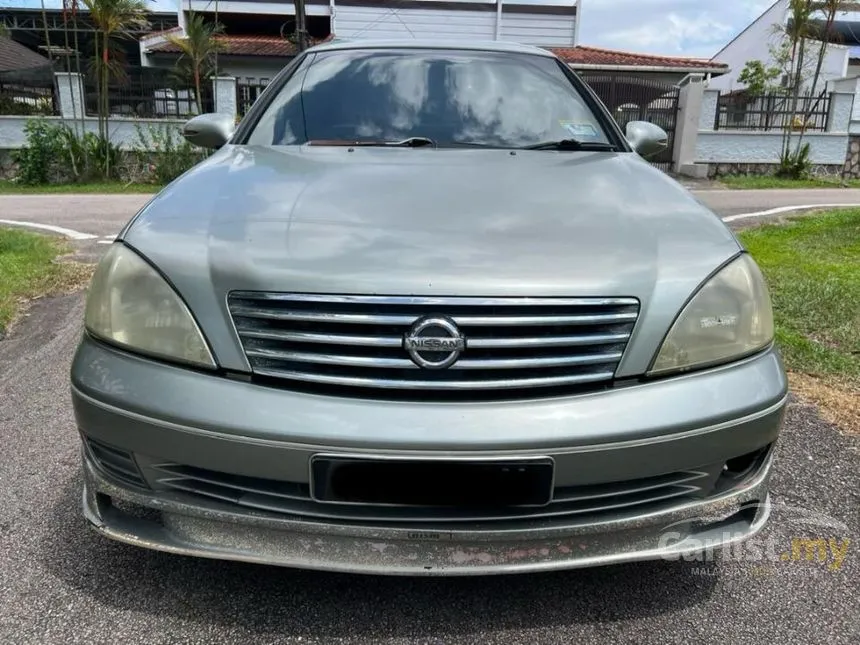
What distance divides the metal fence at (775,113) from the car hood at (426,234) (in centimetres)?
1615

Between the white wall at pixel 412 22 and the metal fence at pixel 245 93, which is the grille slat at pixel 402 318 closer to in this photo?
the metal fence at pixel 245 93

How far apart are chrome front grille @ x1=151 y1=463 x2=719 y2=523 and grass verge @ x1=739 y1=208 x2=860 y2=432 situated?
169 centimetres

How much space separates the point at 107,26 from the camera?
1323cm

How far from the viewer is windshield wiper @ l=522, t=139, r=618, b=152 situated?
2555 mm

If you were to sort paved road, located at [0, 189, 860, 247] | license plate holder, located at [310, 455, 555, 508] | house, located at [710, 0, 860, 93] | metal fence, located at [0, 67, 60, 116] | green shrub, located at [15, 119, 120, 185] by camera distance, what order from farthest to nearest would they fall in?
house, located at [710, 0, 860, 93], metal fence, located at [0, 67, 60, 116], green shrub, located at [15, 119, 120, 185], paved road, located at [0, 189, 860, 247], license plate holder, located at [310, 455, 555, 508]

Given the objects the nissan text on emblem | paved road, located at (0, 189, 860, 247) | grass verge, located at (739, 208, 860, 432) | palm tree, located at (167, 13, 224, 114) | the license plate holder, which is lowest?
paved road, located at (0, 189, 860, 247)

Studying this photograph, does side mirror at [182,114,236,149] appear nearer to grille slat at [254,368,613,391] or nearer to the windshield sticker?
the windshield sticker

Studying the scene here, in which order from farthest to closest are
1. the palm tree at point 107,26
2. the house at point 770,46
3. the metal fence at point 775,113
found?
the house at point 770,46
the metal fence at point 775,113
the palm tree at point 107,26

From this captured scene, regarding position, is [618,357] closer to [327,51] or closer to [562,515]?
[562,515]

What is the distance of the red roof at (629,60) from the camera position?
19.9m

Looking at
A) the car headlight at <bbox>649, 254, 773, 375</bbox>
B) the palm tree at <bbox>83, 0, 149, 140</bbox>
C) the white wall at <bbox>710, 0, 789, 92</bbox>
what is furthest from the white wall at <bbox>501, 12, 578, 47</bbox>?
the car headlight at <bbox>649, 254, 773, 375</bbox>

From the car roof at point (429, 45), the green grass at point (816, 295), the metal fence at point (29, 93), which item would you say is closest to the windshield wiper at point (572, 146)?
the car roof at point (429, 45)

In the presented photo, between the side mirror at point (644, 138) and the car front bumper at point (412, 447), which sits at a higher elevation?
the side mirror at point (644, 138)

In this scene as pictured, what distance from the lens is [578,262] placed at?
1617 mm
